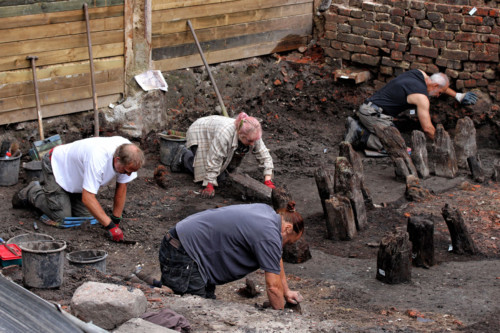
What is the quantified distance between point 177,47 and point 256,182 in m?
2.96

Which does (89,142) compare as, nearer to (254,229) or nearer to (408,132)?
(254,229)

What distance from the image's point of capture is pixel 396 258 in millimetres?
5840

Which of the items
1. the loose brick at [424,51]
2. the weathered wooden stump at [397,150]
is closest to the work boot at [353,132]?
the weathered wooden stump at [397,150]

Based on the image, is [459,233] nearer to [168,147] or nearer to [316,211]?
[316,211]

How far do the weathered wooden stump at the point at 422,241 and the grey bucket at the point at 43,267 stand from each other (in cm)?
327

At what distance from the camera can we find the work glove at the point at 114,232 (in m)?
6.34

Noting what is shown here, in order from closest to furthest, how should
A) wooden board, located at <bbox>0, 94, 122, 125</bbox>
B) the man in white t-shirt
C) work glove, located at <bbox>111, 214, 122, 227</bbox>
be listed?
the man in white t-shirt, work glove, located at <bbox>111, 214, 122, 227</bbox>, wooden board, located at <bbox>0, 94, 122, 125</bbox>

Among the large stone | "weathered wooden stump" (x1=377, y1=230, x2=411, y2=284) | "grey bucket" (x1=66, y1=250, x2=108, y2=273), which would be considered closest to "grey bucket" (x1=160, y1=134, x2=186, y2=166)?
"grey bucket" (x1=66, y1=250, x2=108, y2=273)

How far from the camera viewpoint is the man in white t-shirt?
607 cm

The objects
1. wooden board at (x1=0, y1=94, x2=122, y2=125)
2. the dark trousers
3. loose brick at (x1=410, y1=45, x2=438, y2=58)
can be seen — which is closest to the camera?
the dark trousers

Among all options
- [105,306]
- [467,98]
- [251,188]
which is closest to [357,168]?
[251,188]

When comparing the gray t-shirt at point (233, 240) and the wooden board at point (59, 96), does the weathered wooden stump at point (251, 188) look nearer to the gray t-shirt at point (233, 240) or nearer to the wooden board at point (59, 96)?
the wooden board at point (59, 96)

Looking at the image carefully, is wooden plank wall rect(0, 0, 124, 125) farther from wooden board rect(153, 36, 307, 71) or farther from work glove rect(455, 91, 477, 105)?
work glove rect(455, 91, 477, 105)

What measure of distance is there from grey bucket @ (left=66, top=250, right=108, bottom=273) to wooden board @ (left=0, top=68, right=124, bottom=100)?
10.8ft
